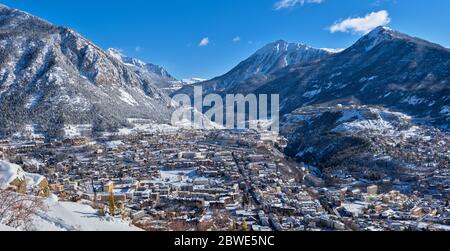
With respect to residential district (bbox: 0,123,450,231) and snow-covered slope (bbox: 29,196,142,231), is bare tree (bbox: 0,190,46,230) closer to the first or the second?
snow-covered slope (bbox: 29,196,142,231)

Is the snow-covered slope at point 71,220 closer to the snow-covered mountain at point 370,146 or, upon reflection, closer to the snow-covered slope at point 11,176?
the snow-covered slope at point 11,176

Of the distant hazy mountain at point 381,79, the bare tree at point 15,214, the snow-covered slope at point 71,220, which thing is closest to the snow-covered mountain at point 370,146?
the distant hazy mountain at point 381,79

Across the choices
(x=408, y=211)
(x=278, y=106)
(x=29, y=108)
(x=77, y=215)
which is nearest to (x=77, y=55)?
(x=29, y=108)

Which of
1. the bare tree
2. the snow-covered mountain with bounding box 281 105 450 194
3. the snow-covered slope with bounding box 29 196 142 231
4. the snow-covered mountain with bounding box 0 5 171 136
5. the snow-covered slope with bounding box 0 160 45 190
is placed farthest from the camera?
the snow-covered mountain with bounding box 0 5 171 136

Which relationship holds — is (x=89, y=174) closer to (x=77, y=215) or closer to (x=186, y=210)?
(x=186, y=210)

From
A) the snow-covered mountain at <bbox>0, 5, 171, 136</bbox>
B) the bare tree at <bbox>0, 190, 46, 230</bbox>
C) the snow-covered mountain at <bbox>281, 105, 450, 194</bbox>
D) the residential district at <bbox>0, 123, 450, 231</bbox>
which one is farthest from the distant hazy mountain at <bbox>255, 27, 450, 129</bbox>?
the bare tree at <bbox>0, 190, 46, 230</bbox>
